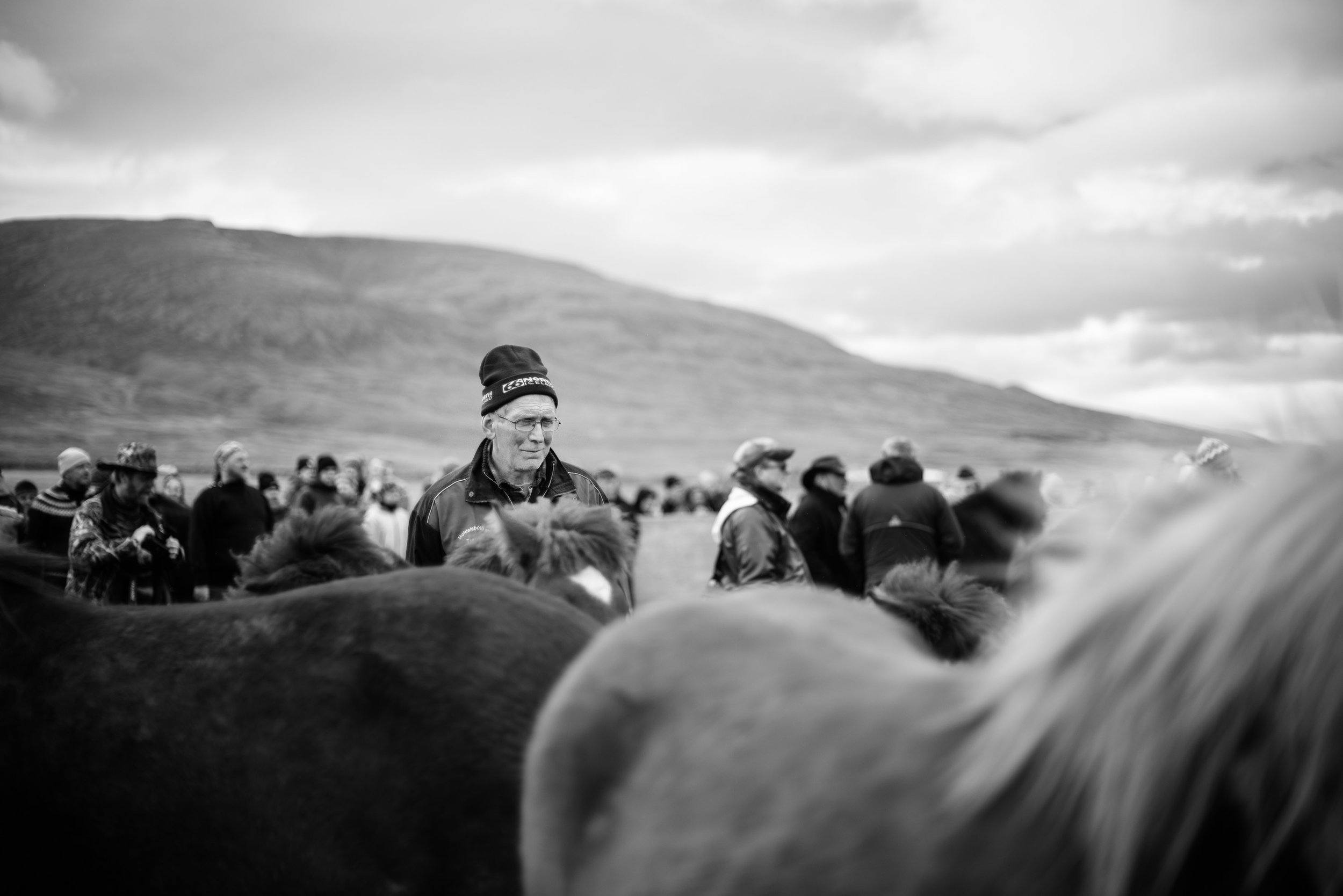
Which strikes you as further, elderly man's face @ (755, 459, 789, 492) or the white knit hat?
the white knit hat

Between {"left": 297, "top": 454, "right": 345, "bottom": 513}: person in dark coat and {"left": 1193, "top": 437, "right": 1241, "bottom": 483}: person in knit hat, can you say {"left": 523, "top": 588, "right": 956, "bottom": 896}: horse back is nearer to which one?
{"left": 1193, "top": 437, "right": 1241, "bottom": 483}: person in knit hat

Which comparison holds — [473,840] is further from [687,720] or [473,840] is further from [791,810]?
[791,810]

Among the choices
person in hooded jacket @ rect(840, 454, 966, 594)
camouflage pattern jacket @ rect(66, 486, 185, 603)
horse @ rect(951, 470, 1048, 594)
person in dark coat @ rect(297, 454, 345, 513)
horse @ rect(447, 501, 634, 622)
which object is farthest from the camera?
person in dark coat @ rect(297, 454, 345, 513)

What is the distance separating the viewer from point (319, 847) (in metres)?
2.66

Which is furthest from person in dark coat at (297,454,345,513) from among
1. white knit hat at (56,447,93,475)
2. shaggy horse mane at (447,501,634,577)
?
shaggy horse mane at (447,501,634,577)

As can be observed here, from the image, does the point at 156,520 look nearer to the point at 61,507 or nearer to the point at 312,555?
the point at 61,507

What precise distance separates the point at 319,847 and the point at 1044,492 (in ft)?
35.5

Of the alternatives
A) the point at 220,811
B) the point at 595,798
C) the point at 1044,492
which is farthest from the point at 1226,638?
the point at 1044,492

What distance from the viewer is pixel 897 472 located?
941cm

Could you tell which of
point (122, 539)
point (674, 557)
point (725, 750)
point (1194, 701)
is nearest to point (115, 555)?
point (122, 539)

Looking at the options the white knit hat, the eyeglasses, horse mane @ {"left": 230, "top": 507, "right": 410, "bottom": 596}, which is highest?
the eyeglasses

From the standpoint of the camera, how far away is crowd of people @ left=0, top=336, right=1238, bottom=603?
4836mm

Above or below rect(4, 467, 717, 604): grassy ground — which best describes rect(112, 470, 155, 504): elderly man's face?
above

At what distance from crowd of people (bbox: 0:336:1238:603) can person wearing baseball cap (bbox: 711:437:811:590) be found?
0.01 m
